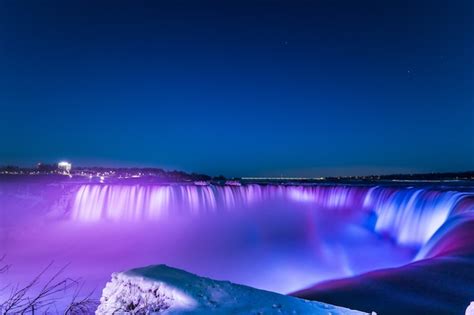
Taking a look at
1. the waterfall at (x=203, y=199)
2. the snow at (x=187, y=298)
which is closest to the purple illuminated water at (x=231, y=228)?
the waterfall at (x=203, y=199)

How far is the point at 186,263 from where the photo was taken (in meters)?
16.3

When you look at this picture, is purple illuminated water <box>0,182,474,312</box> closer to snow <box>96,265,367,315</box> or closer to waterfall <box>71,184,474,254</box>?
waterfall <box>71,184,474,254</box>

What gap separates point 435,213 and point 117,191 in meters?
20.1

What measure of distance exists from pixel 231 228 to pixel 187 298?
1904cm

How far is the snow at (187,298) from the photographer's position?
4.11 metres

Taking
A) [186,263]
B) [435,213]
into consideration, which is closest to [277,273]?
[186,263]

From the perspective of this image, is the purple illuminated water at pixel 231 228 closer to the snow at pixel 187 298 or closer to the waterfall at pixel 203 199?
the waterfall at pixel 203 199

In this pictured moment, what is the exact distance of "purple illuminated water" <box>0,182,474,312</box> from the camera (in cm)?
1412

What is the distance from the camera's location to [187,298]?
4297 mm

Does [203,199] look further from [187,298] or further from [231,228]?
[187,298]

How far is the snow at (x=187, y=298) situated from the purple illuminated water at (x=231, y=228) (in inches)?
260

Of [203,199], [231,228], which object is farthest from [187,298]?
[203,199]

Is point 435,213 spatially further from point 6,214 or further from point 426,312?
point 6,214

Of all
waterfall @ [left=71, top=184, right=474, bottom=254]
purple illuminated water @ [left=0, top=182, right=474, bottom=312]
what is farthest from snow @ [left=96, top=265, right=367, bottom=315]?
waterfall @ [left=71, top=184, right=474, bottom=254]
